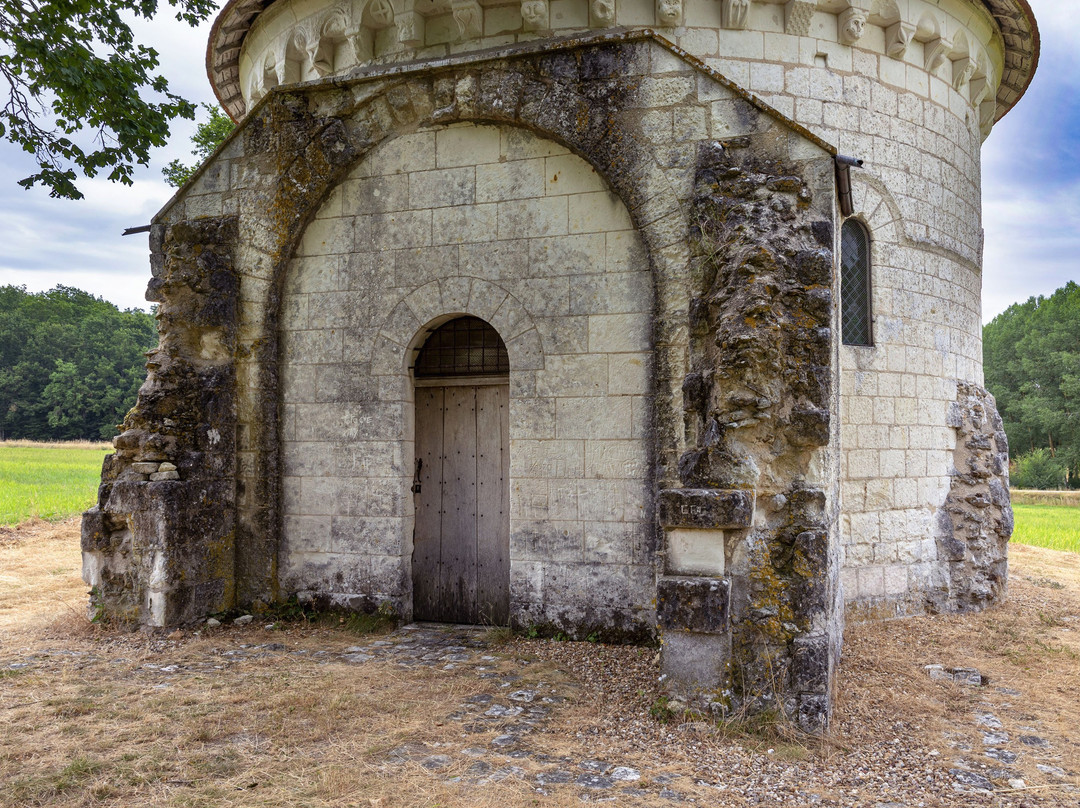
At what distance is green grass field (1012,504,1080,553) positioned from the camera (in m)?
13.0

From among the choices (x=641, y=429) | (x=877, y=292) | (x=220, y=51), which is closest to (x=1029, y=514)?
(x=877, y=292)

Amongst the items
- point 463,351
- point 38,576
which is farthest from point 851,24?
point 38,576

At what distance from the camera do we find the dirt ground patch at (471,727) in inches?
136

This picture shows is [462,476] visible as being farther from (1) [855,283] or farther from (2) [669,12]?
(2) [669,12]

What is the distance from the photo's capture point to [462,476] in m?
6.57

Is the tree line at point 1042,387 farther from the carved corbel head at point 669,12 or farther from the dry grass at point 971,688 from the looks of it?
the carved corbel head at point 669,12

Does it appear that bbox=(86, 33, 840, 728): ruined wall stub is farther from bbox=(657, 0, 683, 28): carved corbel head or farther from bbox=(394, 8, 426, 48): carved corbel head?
bbox=(657, 0, 683, 28): carved corbel head

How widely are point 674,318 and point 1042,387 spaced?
35.6 meters

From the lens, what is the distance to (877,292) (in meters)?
6.96

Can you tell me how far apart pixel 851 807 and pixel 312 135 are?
625 centimetres

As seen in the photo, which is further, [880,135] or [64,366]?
[64,366]

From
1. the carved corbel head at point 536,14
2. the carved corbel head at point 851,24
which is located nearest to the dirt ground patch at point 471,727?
the carved corbel head at point 536,14

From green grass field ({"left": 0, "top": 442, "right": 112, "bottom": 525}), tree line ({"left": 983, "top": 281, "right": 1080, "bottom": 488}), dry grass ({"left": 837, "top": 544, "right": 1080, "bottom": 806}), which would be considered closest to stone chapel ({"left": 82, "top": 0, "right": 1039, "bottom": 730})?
dry grass ({"left": 837, "top": 544, "right": 1080, "bottom": 806})

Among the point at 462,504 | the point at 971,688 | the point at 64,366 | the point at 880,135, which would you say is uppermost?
the point at 64,366
